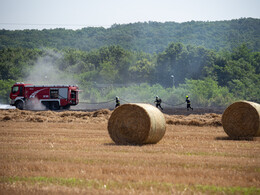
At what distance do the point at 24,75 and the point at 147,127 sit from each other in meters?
76.7

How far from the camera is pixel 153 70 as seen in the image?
9119cm

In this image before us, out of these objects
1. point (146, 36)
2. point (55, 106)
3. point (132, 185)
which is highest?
point (146, 36)

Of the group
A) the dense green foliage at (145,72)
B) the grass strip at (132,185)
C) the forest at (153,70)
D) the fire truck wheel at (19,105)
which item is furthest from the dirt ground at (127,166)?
the dense green foliage at (145,72)

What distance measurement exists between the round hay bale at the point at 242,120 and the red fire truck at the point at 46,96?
2974 cm

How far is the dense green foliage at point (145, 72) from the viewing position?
65.1 meters

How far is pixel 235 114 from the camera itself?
61.7 ft

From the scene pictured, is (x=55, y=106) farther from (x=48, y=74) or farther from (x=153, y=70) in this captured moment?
(x=153, y=70)

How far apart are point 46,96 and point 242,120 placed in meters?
31.5

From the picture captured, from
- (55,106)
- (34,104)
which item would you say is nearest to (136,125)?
(55,106)

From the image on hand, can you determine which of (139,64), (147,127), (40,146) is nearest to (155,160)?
(147,127)

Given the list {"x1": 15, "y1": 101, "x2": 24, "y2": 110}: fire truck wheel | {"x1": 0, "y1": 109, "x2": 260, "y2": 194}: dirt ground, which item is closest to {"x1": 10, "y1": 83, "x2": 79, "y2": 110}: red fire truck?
{"x1": 15, "y1": 101, "x2": 24, "y2": 110}: fire truck wheel

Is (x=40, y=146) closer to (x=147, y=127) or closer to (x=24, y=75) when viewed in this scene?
(x=147, y=127)

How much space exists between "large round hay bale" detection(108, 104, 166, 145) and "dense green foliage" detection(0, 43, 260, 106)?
134 feet

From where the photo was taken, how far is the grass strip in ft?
29.1
